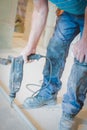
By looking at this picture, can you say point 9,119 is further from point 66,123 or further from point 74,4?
point 74,4

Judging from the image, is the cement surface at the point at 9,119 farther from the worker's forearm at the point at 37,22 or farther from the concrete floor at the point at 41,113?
the worker's forearm at the point at 37,22

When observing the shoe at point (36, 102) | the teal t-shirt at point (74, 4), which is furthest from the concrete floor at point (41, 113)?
the teal t-shirt at point (74, 4)

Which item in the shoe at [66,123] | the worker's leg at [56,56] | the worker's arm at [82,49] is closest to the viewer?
the worker's arm at [82,49]

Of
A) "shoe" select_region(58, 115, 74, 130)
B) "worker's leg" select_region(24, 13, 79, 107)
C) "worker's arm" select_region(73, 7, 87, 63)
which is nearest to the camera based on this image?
"worker's arm" select_region(73, 7, 87, 63)

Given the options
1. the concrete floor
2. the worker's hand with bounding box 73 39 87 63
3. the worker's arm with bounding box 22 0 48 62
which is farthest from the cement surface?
the worker's hand with bounding box 73 39 87 63

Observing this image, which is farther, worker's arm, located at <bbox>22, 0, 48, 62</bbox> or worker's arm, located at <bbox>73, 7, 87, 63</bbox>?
worker's arm, located at <bbox>22, 0, 48, 62</bbox>

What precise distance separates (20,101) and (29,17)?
2.59 meters

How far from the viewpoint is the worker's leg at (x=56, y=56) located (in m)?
1.52

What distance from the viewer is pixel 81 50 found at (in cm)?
116

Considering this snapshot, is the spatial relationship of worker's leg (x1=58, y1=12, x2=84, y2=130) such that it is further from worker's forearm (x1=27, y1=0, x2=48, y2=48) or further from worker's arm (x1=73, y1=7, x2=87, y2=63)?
worker's forearm (x1=27, y1=0, x2=48, y2=48)

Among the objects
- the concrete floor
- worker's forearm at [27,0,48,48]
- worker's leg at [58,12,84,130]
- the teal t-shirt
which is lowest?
the concrete floor

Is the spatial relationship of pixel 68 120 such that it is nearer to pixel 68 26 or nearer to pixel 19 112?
pixel 19 112

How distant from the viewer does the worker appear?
3.93ft

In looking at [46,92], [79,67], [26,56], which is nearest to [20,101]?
[46,92]
